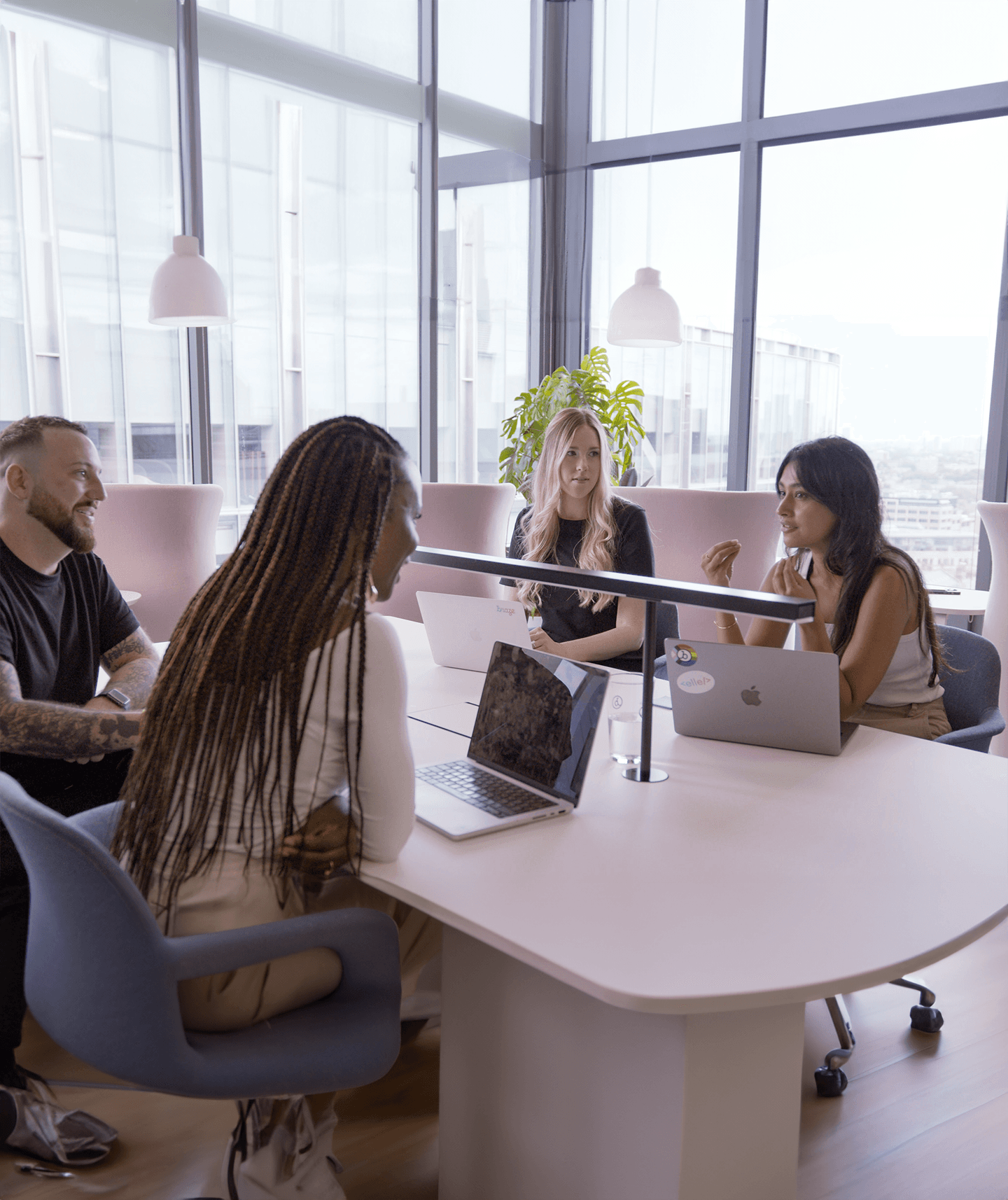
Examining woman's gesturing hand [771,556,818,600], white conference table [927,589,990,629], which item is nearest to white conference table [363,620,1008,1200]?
woman's gesturing hand [771,556,818,600]

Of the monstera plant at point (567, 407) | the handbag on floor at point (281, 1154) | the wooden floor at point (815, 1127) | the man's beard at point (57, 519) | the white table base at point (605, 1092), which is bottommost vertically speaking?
the wooden floor at point (815, 1127)

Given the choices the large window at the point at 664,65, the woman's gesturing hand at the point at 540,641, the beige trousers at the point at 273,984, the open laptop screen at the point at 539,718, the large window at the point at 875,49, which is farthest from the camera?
the large window at the point at 664,65

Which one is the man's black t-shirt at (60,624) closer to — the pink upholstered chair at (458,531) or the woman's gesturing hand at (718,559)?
the woman's gesturing hand at (718,559)

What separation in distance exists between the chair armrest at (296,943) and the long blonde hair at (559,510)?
166 cm

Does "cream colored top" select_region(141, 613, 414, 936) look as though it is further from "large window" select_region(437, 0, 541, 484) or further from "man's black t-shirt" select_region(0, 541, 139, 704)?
"large window" select_region(437, 0, 541, 484)

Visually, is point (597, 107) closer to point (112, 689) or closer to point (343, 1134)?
point (112, 689)

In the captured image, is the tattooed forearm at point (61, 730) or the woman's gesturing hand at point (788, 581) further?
the woman's gesturing hand at point (788, 581)

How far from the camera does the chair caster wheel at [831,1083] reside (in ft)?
6.72

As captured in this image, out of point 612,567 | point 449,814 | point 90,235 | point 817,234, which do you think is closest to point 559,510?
point 612,567

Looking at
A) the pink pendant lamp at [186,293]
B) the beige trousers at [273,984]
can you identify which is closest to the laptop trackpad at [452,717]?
the beige trousers at [273,984]

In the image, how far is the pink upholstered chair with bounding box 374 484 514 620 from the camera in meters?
4.05

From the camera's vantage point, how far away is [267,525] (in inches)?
58.0

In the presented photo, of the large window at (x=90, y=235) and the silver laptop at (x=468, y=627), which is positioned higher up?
the large window at (x=90, y=235)

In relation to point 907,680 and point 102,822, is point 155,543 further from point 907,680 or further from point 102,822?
point 907,680
